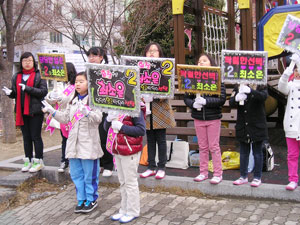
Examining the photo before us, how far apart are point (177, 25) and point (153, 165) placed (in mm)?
3602

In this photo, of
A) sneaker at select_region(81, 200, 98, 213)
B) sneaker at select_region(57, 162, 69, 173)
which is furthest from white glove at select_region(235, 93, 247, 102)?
sneaker at select_region(57, 162, 69, 173)

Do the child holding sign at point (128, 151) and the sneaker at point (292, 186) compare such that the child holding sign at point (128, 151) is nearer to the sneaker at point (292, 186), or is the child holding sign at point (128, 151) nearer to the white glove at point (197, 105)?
the white glove at point (197, 105)

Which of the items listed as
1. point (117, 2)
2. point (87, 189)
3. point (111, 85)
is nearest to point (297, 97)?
point (111, 85)

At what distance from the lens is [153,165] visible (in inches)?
209

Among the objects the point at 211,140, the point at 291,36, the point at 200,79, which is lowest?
the point at 211,140

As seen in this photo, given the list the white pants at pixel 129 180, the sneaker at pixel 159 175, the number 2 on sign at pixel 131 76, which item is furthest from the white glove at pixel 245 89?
the sneaker at pixel 159 175

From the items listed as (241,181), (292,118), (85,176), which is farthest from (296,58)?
(85,176)

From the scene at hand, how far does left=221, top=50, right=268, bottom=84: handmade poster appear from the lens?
4230mm

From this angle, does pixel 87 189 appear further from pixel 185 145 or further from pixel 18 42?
pixel 18 42

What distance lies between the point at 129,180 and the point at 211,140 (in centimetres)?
136

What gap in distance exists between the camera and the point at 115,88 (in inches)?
155

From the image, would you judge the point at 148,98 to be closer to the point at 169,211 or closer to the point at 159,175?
the point at 159,175

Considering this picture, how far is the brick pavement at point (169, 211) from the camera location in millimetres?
4051

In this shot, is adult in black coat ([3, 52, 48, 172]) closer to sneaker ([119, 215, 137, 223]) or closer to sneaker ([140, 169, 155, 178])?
sneaker ([140, 169, 155, 178])
